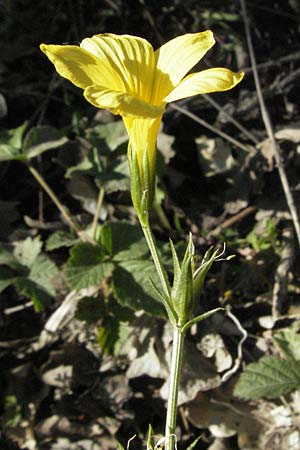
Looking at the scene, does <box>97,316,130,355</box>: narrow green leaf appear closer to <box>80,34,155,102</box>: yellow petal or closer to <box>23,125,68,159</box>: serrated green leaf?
<box>23,125,68,159</box>: serrated green leaf

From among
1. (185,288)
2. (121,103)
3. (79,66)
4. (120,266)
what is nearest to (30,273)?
(120,266)

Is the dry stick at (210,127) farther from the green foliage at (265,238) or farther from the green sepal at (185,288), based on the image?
the green sepal at (185,288)

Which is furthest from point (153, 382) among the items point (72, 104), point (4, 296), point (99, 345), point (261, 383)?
point (72, 104)

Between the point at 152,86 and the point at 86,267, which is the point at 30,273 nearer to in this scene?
the point at 86,267

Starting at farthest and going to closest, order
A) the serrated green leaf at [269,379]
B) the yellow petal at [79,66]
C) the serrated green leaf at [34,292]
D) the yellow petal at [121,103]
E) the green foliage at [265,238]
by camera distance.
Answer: the green foliage at [265,238], the serrated green leaf at [34,292], the serrated green leaf at [269,379], the yellow petal at [79,66], the yellow petal at [121,103]

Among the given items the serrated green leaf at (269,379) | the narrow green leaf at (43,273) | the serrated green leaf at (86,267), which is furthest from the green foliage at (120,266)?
the serrated green leaf at (269,379)

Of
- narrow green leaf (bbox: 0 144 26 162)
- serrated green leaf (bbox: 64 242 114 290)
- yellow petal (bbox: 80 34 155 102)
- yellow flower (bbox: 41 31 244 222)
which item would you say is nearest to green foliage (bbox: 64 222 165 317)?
serrated green leaf (bbox: 64 242 114 290)

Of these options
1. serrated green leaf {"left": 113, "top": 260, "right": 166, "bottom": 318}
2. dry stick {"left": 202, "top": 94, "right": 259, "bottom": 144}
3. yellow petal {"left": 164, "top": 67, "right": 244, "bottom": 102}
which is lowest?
serrated green leaf {"left": 113, "top": 260, "right": 166, "bottom": 318}
